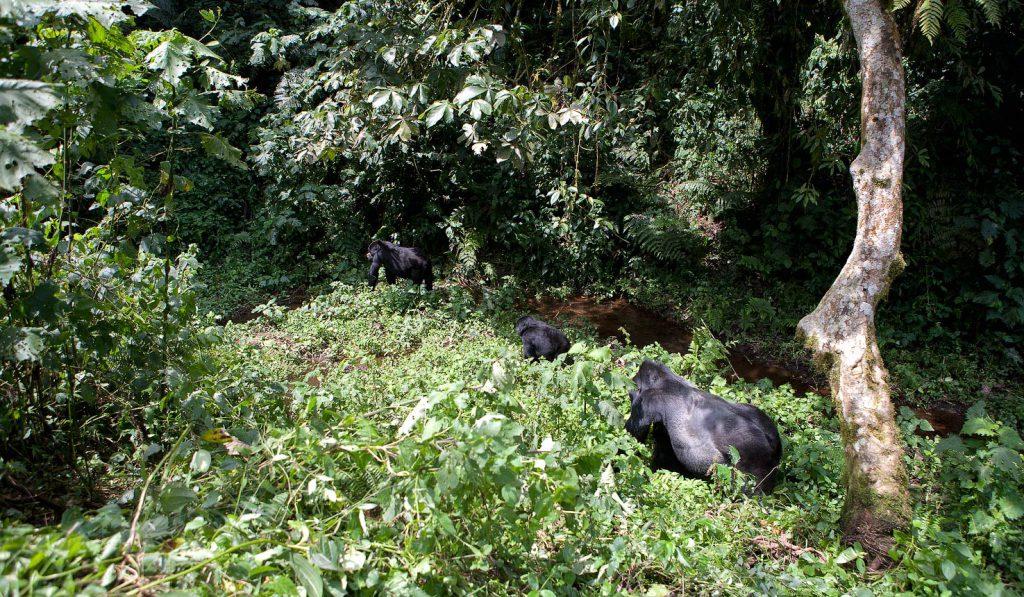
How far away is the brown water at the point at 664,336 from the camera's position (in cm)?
525

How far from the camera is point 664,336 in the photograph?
22.8 ft

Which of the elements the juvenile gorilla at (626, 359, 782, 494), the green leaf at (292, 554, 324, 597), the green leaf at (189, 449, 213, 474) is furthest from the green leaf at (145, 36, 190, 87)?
the juvenile gorilla at (626, 359, 782, 494)

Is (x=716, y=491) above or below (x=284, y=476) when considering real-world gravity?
below

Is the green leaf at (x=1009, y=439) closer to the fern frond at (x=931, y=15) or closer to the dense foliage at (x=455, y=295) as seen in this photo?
the dense foliage at (x=455, y=295)

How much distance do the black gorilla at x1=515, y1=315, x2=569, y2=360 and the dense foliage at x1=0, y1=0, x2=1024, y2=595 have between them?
0.37 meters

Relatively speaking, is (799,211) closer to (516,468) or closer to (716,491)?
(716,491)

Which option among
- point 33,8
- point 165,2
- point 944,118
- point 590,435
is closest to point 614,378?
point 590,435

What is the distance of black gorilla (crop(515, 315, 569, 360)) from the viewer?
539 centimetres

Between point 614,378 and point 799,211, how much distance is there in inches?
234

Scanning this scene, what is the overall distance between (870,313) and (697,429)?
1.20 m

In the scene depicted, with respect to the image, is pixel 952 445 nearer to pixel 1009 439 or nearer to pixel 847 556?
pixel 1009 439

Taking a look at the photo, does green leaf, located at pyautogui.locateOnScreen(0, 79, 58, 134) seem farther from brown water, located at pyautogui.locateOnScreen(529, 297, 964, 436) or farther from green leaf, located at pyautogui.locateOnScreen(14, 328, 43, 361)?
brown water, located at pyautogui.locateOnScreen(529, 297, 964, 436)

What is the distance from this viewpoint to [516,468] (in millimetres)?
1870

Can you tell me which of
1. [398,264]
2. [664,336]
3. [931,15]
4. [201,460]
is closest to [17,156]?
[201,460]
